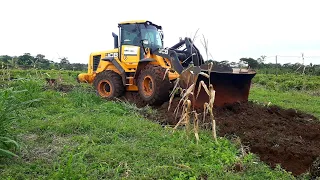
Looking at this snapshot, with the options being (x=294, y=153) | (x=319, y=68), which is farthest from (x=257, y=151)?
(x=319, y=68)

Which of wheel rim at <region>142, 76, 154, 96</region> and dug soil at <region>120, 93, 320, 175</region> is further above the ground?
wheel rim at <region>142, 76, 154, 96</region>

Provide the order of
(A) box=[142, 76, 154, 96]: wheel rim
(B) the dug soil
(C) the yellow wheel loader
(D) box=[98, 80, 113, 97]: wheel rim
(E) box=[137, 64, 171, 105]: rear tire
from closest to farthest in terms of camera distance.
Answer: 1. (B) the dug soil
2. (C) the yellow wheel loader
3. (E) box=[137, 64, 171, 105]: rear tire
4. (A) box=[142, 76, 154, 96]: wheel rim
5. (D) box=[98, 80, 113, 97]: wheel rim

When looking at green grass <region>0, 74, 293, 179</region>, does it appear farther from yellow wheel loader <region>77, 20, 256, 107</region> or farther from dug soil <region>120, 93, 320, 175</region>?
yellow wheel loader <region>77, 20, 256, 107</region>

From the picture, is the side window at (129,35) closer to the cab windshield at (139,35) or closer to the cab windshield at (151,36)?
the cab windshield at (139,35)

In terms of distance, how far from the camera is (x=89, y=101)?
826 centimetres

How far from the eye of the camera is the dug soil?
426 cm

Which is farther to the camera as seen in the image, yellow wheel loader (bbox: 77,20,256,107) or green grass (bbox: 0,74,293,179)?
yellow wheel loader (bbox: 77,20,256,107)

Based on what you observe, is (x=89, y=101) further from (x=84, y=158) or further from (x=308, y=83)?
(x=308, y=83)

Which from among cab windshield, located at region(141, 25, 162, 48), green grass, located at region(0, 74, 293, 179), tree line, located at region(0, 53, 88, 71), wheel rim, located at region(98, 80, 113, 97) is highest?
cab windshield, located at region(141, 25, 162, 48)

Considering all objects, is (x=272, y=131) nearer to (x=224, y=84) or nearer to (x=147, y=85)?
(x=224, y=84)

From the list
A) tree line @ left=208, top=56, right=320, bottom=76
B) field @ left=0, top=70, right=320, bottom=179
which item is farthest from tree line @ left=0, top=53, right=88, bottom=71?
tree line @ left=208, top=56, right=320, bottom=76

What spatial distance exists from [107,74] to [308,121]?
5.11 meters

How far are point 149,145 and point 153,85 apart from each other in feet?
10.7

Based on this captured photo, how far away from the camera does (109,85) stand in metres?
9.40
